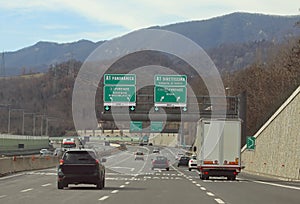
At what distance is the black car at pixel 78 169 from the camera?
24469mm

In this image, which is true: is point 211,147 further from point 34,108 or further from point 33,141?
point 34,108

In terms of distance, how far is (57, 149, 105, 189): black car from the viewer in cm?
2447

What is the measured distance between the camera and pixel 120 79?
59438mm

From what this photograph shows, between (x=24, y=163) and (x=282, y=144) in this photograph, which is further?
(x=24, y=163)

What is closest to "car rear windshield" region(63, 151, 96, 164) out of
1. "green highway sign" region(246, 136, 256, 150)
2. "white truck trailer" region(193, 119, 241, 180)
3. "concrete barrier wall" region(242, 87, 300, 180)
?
"white truck trailer" region(193, 119, 241, 180)

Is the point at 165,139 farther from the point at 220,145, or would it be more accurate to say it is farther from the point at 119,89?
the point at 220,145

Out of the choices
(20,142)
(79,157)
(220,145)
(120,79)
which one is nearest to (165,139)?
(20,142)

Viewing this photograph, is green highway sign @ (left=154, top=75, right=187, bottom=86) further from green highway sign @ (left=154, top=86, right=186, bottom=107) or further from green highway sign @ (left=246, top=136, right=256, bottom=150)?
green highway sign @ (left=246, top=136, right=256, bottom=150)

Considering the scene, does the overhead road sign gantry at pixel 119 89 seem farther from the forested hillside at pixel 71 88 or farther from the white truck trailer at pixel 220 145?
the white truck trailer at pixel 220 145

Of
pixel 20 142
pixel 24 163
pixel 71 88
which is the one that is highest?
pixel 71 88

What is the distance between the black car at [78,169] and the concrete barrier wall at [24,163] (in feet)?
45.1

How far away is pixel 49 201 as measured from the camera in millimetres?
18125

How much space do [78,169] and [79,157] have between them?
0.54 meters

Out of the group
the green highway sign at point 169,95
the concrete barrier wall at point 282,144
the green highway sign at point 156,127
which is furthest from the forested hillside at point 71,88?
the green highway sign at point 156,127
